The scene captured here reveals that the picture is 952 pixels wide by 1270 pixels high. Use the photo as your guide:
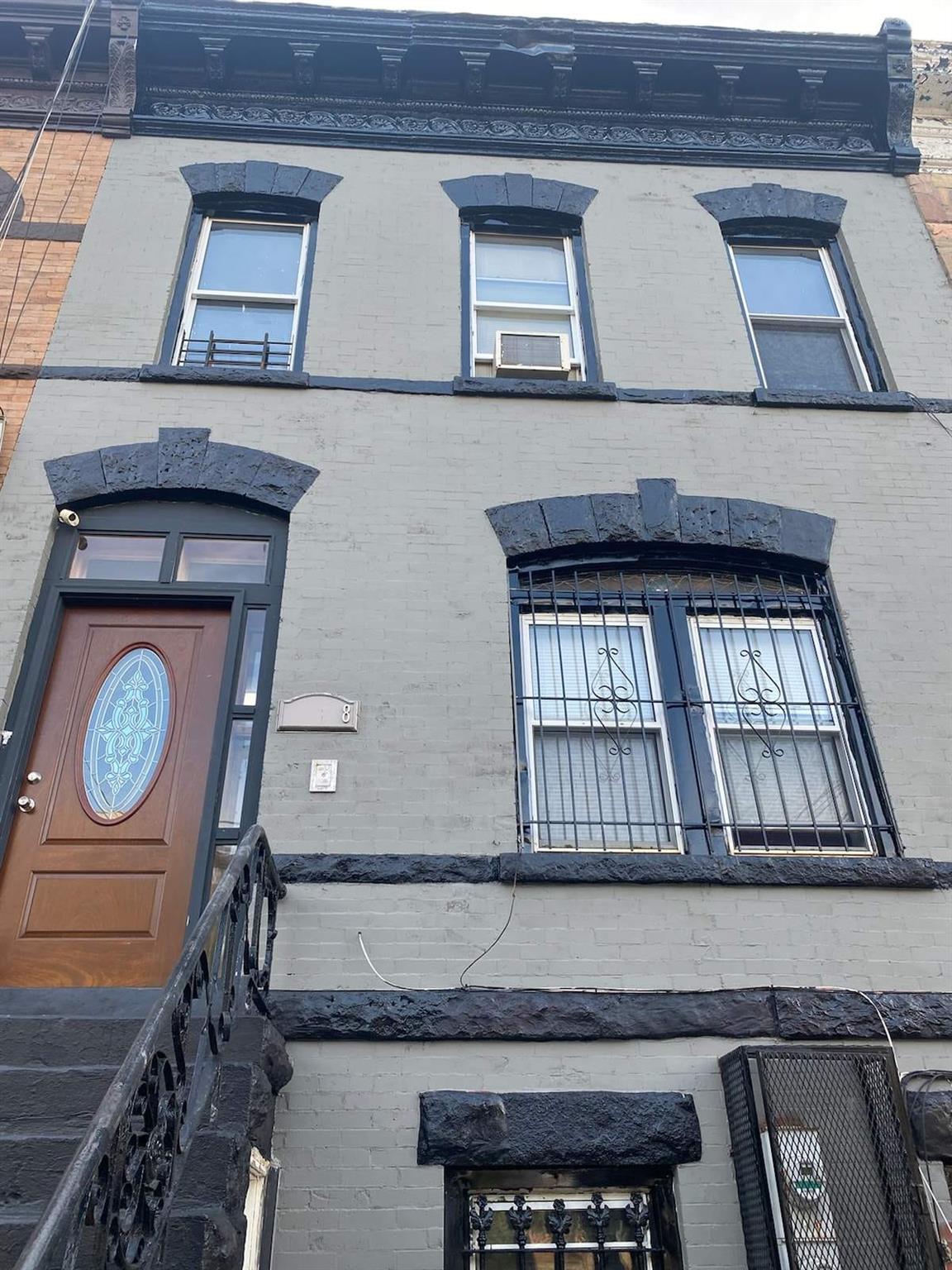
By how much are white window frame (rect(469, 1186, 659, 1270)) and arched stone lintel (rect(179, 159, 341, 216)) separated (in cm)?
716

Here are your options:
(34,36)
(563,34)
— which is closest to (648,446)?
(563,34)

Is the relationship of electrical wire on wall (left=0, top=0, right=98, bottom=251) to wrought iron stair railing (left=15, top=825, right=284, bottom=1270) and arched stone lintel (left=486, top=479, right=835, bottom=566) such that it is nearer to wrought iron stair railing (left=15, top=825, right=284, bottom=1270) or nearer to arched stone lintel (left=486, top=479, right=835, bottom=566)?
arched stone lintel (left=486, top=479, right=835, bottom=566)

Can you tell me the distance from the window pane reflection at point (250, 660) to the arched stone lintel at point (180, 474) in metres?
0.75

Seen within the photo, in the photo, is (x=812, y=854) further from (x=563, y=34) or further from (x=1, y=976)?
(x=563, y=34)

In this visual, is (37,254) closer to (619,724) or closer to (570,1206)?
(619,724)

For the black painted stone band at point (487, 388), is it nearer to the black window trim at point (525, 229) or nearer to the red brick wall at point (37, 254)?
the red brick wall at point (37, 254)

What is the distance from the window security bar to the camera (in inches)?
286

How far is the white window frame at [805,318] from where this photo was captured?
7.59 meters

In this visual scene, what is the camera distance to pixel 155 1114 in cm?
314

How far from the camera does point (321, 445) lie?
658 centimetres

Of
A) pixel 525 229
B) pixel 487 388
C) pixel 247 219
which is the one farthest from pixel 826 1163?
pixel 247 219

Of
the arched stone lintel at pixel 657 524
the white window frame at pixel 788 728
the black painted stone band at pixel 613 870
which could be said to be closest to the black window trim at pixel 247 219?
the arched stone lintel at pixel 657 524

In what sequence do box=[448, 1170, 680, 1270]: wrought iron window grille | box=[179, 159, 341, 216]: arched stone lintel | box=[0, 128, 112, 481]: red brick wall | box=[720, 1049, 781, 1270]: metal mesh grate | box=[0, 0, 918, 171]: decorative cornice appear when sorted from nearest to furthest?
box=[720, 1049, 781, 1270]: metal mesh grate < box=[448, 1170, 680, 1270]: wrought iron window grille < box=[0, 128, 112, 481]: red brick wall < box=[179, 159, 341, 216]: arched stone lintel < box=[0, 0, 918, 171]: decorative cornice

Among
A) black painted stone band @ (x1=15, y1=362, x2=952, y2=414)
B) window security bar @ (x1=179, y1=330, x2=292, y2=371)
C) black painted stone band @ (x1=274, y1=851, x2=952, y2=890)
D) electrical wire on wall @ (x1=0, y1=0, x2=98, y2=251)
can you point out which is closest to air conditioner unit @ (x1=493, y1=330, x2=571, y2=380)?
black painted stone band @ (x1=15, y1=362, x2=952, y2=414)
